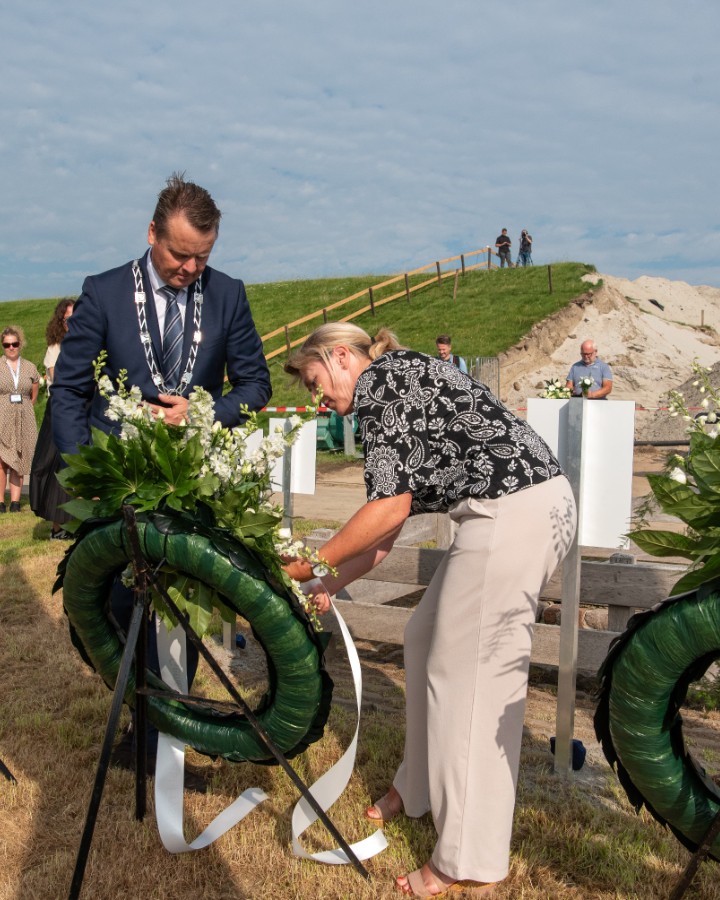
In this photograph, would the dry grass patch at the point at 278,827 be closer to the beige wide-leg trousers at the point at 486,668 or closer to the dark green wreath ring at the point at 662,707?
the beige wide-leg trousers at the point at 486,668

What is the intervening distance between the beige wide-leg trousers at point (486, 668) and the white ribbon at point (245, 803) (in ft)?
0.98

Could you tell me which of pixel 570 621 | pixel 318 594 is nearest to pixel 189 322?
pixel 318 594

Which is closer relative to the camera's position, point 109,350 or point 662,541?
point 662,541

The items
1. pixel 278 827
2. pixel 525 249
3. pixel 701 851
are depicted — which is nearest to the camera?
pixel 701 851

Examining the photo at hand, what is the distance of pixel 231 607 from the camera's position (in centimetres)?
263

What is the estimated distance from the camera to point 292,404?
68.2 feet

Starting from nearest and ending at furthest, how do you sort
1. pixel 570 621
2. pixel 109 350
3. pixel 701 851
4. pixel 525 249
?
pixel 701 851 < pixel 109 350 < pixel 570 621 < pixel 525 249

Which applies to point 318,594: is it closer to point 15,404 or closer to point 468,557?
point 468,557

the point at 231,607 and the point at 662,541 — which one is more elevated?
the point at 662,541

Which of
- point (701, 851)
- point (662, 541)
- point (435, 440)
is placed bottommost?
point (701, 851)

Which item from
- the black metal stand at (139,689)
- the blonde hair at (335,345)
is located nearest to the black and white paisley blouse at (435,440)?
the blonde hair at (335,345)

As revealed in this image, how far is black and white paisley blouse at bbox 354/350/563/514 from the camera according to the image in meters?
2.61

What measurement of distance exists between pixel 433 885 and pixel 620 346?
23.5m

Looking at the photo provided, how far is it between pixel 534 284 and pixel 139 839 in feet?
91.4
